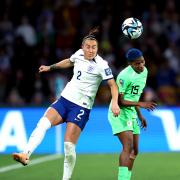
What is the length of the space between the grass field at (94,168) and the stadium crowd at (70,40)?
2.42 m

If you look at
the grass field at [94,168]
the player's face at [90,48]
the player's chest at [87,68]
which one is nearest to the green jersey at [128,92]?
the player's chest at [87,68]

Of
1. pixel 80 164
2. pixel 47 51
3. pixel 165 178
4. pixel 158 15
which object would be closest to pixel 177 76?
pixel 158 15

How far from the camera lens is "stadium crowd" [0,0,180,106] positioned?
18.7m

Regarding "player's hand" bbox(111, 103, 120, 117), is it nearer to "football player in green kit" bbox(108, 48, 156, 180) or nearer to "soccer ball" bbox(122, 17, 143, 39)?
"football player in green kit" bbox(108, 48, 156, 180)

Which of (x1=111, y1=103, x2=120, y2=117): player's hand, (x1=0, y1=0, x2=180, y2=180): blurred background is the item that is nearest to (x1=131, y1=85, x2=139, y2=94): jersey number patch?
(x1=111, y1=103, x2=120, y2=117): player's hand

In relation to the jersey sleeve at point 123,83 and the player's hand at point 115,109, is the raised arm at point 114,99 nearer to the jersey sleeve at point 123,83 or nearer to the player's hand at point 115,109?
the player's hand at point 115,109

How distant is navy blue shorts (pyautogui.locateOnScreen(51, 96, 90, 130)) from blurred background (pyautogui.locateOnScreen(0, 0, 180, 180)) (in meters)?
2.43

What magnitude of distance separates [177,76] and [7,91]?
4.16 meters

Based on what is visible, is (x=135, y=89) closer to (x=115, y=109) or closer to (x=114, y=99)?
(x=114, y=99)

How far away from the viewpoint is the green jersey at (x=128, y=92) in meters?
11.1

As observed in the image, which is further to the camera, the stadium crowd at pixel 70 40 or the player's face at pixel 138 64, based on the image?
the stadium crowd at pixel 70 40

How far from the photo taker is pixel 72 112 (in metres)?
11.1

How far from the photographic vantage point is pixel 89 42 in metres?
11.1

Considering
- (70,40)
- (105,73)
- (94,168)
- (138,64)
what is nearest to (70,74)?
(70,40)
